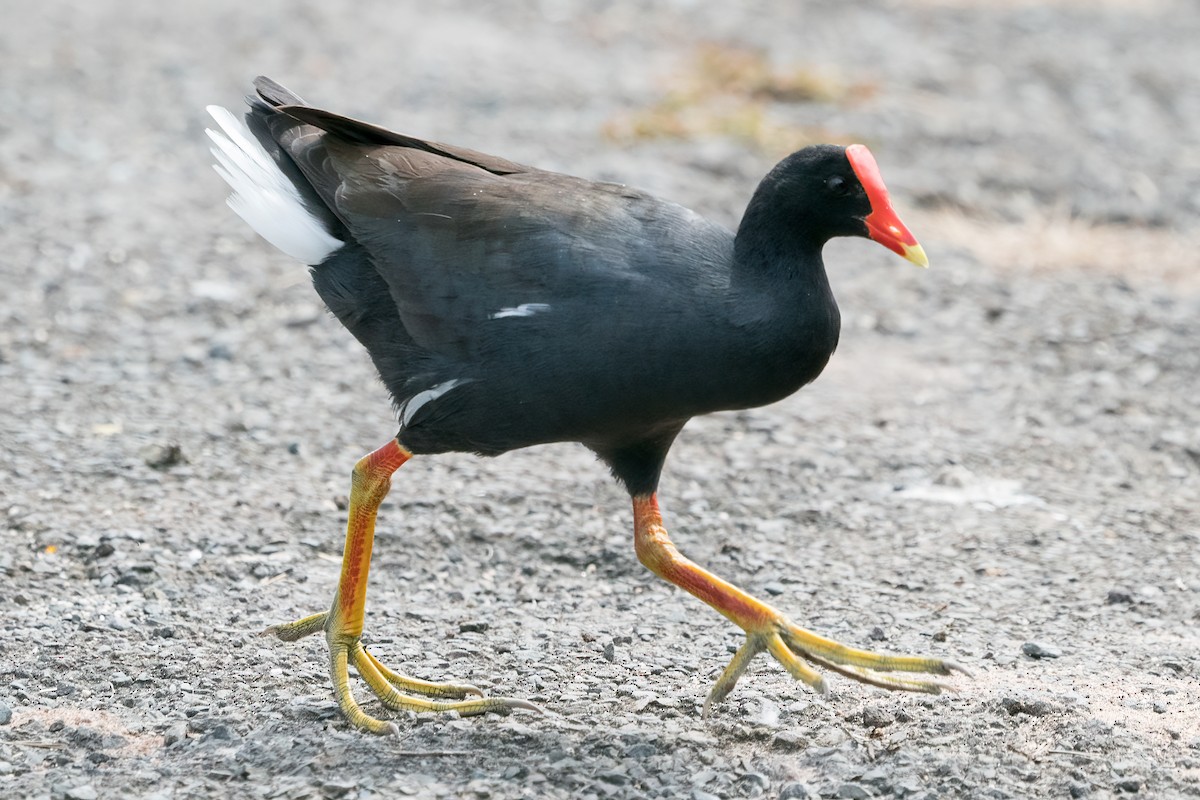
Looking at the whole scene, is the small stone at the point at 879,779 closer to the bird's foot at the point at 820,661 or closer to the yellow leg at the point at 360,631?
the bird's foot at the point at 820,661

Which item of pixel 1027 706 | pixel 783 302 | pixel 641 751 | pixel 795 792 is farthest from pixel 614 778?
pixel 783 302

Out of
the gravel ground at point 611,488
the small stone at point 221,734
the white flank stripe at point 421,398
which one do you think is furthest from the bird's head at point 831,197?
the small stone at point 221,734

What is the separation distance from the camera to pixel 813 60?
11242mm

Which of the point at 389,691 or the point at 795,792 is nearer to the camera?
the point at 795,792

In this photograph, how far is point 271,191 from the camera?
4.36 meters

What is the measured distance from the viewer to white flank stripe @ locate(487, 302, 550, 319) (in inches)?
145

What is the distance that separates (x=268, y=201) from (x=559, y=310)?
1141mm

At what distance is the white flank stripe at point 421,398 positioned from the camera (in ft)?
12.5

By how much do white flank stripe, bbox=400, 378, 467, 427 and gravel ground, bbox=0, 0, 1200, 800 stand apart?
0.76 metres

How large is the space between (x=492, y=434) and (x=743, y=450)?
7.11 ft

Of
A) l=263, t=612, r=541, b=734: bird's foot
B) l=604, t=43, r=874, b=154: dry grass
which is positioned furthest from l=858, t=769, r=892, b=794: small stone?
l=604, t=43, r=874, b=154: dry grass

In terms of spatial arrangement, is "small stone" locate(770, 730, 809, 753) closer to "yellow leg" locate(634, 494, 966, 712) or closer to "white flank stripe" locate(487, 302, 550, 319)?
"yellow leg" locate(634, 494, 966, 712)

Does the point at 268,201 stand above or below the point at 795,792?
above

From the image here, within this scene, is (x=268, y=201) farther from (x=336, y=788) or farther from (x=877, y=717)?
(x=877, y=717)
